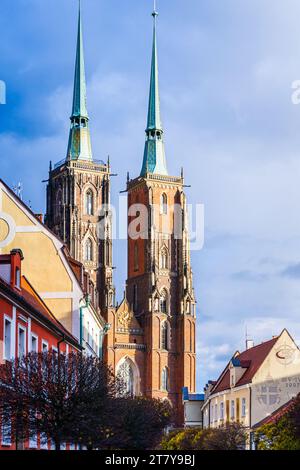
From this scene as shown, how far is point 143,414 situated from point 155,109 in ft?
349

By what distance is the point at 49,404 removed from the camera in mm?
30953

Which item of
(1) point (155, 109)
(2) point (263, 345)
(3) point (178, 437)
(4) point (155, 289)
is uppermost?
(1) point (155, 109)

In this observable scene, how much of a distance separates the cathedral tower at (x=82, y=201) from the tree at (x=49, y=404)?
94.7 m

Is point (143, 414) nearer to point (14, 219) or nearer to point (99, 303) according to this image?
point (14, 219)

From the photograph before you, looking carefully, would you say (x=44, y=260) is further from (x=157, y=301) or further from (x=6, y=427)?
(x=157, y=301)

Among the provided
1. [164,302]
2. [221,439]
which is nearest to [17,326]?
[221,439]

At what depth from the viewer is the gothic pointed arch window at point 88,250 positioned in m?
129

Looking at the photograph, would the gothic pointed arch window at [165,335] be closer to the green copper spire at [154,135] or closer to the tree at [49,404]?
the green copper spire at [154,135]

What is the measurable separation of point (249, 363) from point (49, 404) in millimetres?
40463

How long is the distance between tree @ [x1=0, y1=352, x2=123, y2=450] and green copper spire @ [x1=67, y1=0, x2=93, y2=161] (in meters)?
103

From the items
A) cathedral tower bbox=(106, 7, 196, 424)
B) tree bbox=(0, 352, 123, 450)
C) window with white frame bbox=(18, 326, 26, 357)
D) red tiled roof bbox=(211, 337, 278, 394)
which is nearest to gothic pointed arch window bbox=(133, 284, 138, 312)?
cathedral tower bbox=(106, 7, 196, 424)

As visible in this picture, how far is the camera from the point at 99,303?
127562mm
